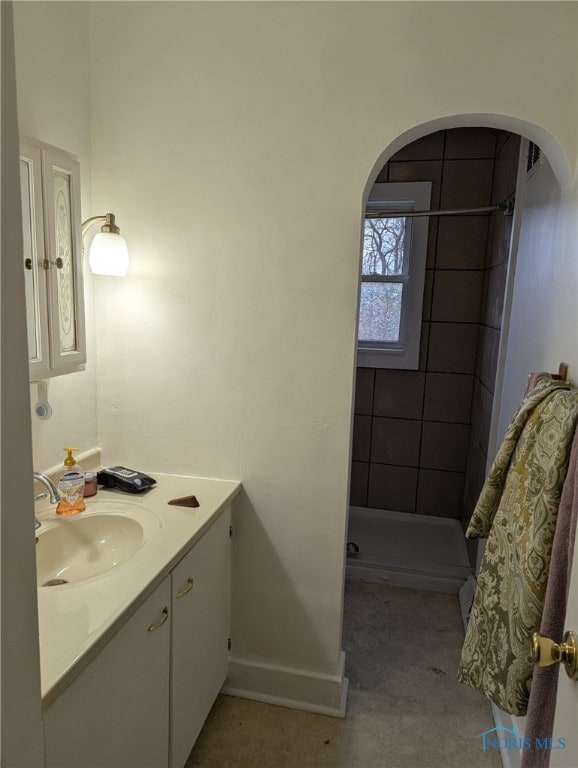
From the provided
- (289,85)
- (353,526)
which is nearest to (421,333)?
(353,526)

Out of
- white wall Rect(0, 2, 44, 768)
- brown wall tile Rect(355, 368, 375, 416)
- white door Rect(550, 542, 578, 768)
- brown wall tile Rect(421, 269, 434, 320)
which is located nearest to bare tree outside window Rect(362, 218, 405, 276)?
brown wall tile Rect(421, 269, 434, 320)

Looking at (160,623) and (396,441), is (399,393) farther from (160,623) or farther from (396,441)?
(160,623)

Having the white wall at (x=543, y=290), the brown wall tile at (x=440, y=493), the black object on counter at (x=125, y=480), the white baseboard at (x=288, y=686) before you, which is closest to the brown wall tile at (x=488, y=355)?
the white wall at (x=543, y=290)

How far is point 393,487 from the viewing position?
131 inches

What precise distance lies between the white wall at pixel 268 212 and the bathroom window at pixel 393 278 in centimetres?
137

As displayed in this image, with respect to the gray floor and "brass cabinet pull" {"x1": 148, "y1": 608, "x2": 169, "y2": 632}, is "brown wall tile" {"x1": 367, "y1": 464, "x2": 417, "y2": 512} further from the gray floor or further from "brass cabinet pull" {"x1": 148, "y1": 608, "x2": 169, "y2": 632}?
"brass cabinet pull" {"x1": 148, "y1": 608, "x2": 169, "y2": 632}

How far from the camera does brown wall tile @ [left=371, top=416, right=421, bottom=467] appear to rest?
10.6 feet

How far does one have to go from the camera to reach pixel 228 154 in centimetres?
165

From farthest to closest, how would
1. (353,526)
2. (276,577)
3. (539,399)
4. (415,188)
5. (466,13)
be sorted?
(353,526)
(415,188)
(276,577)
(466,13)
(539,399)

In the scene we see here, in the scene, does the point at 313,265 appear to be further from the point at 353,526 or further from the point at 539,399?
the point at 353,526

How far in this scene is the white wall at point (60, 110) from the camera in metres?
1.45

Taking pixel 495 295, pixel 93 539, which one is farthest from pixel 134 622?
pixel 495 295

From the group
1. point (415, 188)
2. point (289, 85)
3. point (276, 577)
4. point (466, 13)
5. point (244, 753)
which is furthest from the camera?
point (415, 188)

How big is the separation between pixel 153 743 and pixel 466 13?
2.08 m
